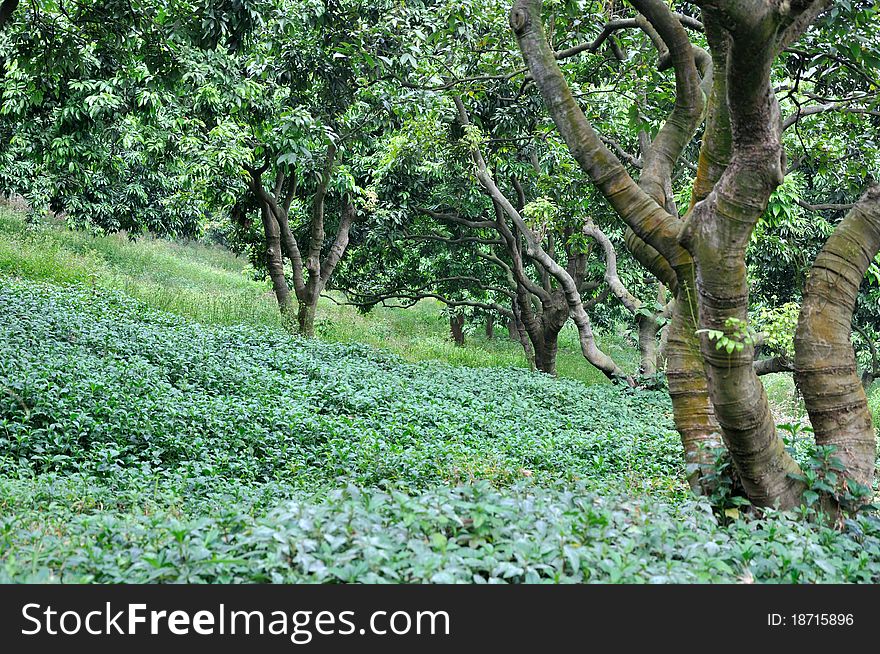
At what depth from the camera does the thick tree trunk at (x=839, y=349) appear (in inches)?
187

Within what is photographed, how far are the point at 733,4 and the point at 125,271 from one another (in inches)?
867

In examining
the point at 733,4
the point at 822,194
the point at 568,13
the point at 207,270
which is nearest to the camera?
the point at 733,4

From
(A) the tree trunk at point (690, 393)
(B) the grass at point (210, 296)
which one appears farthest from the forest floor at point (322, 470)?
(B) the grass at point (210, 296)

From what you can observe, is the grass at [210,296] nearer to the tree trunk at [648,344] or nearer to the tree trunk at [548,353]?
the tree trunk at [548,353]

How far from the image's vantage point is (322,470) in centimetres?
654

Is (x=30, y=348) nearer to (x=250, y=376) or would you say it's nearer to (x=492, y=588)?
(x=250, y=376)

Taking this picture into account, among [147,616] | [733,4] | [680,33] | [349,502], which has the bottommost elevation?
[147,616]

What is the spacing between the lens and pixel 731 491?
4.98 m

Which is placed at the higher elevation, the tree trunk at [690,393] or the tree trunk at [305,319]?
the tree trunk at [305,319]

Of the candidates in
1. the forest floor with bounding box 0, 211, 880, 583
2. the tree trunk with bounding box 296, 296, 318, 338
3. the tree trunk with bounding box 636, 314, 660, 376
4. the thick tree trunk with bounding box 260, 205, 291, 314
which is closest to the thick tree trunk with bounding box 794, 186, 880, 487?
the forest floor with bounding box 0, 211, 880, 583

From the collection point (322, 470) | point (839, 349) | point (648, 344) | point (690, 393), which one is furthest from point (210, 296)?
point (839, 349)

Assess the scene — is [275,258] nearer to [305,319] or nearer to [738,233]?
[305,319]

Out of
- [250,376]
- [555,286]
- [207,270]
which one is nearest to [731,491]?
[250,376]

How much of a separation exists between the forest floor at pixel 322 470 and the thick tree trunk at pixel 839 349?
0.47 metres
